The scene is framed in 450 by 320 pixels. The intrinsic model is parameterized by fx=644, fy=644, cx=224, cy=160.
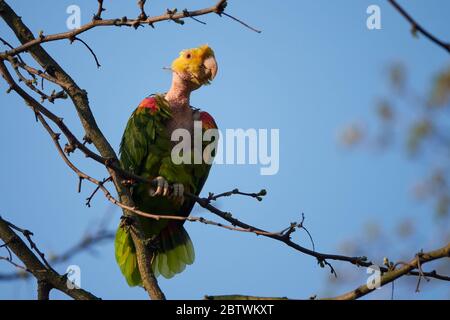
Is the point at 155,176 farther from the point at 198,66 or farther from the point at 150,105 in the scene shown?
the point at 198,66

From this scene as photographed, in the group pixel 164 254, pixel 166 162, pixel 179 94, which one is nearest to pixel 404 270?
pixel 166 162

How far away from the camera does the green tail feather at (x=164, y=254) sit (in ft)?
17.5

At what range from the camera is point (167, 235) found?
564 centimetres

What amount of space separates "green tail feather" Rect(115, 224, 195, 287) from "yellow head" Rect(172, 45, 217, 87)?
1.31 m

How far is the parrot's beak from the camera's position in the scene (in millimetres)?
5539

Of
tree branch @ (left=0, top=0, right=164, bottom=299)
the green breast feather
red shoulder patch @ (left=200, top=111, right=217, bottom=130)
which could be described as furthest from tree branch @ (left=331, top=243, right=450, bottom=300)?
red shoulder patch @ (left=200, top=111, right=217, bottom=130)

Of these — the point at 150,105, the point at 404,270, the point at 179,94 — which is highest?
the point at 179,94

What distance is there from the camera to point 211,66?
5.55 metres

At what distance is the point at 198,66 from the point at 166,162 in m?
0.95

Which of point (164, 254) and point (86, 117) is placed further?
point (164, 254)

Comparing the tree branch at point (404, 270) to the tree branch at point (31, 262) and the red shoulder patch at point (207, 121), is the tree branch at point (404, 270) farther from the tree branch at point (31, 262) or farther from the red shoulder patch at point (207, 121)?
the red shoulder patch at point (207, 121)

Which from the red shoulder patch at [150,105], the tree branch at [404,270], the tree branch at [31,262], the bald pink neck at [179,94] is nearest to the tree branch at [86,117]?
the tree branch at [31,262]
